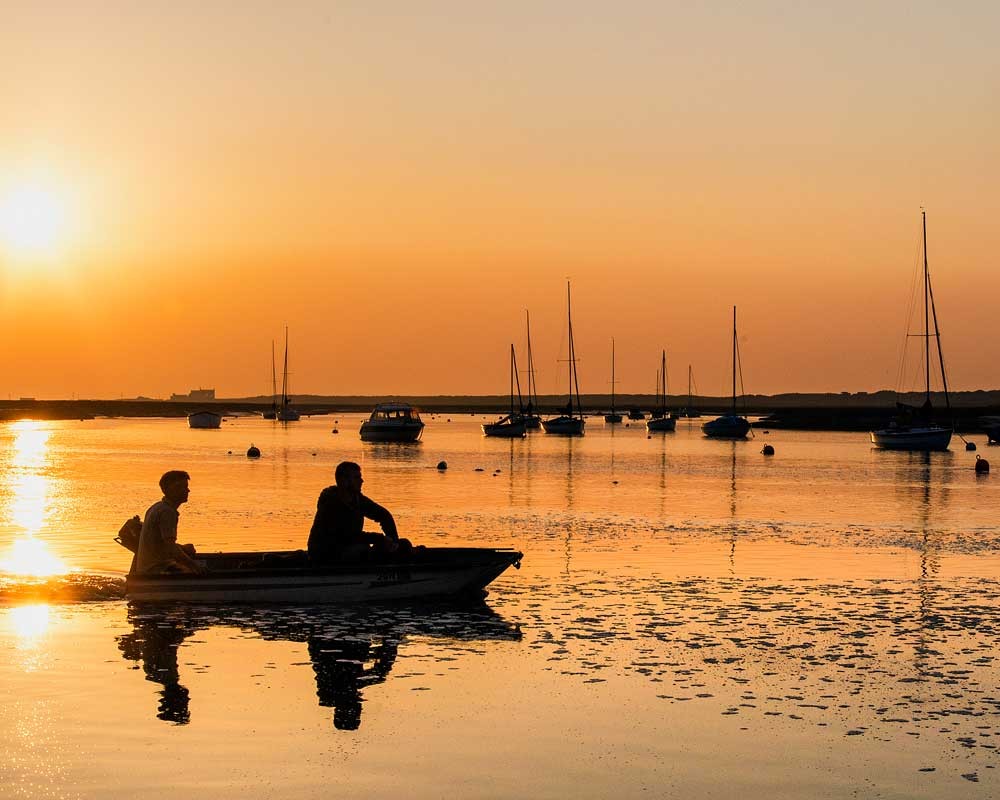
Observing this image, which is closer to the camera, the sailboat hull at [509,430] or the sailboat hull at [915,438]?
the sailboat hull at [915,438]

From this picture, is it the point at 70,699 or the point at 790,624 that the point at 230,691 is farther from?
the point at 790,624

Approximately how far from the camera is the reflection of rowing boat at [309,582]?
23562 millimetres

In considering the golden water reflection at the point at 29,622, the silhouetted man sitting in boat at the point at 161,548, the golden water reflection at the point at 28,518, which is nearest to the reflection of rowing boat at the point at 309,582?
the silhouetted man sitting in boat at the point at 161,548

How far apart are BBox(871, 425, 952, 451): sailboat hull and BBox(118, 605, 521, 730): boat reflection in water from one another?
304 ft

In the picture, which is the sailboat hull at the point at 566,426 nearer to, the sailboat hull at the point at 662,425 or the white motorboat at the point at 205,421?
the sailboat hull at the point at 662,425

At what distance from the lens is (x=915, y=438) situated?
11088 cm

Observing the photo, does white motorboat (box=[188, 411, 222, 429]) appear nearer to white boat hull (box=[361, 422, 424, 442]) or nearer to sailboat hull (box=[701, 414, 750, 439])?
white boat hull (box=[361, 422, 424, 442])

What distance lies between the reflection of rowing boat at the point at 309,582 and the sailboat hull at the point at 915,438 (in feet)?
301

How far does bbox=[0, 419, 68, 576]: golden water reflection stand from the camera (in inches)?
1159

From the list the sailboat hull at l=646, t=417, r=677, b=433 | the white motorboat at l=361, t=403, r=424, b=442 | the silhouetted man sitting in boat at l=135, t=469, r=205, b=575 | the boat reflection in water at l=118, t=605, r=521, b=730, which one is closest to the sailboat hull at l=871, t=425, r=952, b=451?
the white motorboat at l=361, t=403, r=424, b=442

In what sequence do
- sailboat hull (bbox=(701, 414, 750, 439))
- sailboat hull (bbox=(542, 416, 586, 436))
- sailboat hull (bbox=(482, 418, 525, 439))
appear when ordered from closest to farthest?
sailboat hull (bbox=(482, 418, 525, 439)) → sailboat hull (bbox=(701, 414, 750, 439)) → sailboat hull (bbox=(542, 416, 586, 436))

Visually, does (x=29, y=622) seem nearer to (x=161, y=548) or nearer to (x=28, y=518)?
(x=161, y=548)

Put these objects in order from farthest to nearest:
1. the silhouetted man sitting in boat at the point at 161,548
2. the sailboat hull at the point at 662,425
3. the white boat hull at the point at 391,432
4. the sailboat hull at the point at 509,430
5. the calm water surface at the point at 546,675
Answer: the sailboat hull at the point at 662,425
the sailboat hull at the point at 509,430
the white boat hull at the point at 391,432
the silhouetted man sitting in boat at the point at 161,548
the calm water surface at the point at 546,675

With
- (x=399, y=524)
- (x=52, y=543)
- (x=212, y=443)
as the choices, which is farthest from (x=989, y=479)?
(x=212, y=443)
